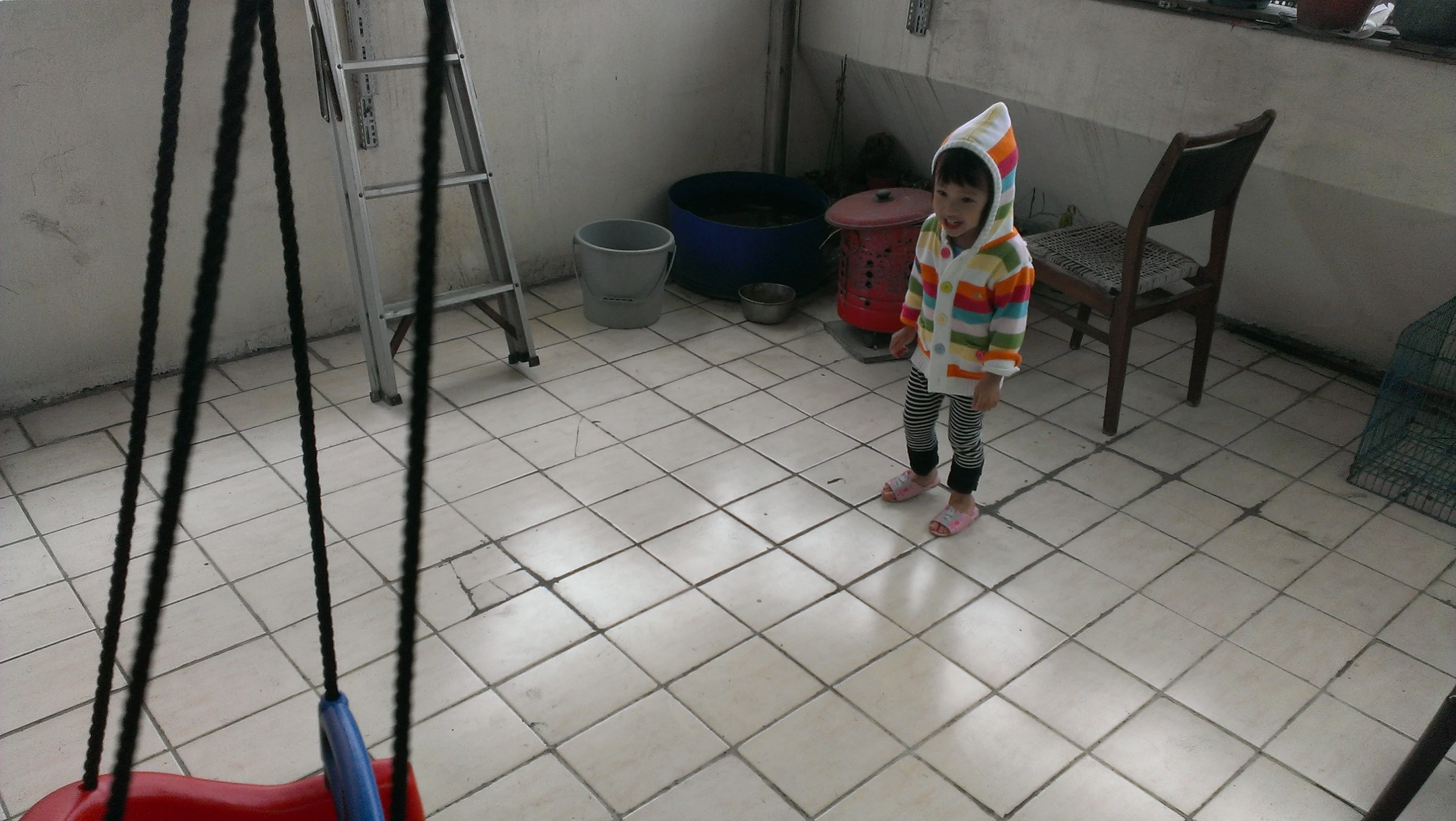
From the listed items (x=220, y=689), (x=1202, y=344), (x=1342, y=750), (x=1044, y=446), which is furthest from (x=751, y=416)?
(x=1342, y=750)

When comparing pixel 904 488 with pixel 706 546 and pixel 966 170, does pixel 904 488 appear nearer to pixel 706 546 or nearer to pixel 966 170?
pixel 706 546

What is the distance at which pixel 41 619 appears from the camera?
241 cm

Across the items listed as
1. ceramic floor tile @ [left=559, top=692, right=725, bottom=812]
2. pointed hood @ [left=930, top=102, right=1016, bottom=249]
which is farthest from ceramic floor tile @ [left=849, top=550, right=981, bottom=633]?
pointed hood @ [left=930, top=102, right=1016, bottom=249]

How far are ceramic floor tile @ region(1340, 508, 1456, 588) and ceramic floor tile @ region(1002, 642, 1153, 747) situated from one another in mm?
943

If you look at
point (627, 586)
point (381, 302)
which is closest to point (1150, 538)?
point (627, 586)

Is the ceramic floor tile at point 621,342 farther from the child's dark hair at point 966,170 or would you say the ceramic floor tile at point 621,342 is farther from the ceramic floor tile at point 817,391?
the child's dark hair at point 966,170

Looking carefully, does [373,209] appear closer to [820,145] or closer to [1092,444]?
[820,145]

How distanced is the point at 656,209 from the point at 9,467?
2.55 meters

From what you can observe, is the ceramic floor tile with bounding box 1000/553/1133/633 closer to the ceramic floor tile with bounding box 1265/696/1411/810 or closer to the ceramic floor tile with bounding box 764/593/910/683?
the ceramic floor tile with bounding box 764/593/910/683

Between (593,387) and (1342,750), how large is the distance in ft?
7.70

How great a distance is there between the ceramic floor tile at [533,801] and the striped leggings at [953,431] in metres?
1.30

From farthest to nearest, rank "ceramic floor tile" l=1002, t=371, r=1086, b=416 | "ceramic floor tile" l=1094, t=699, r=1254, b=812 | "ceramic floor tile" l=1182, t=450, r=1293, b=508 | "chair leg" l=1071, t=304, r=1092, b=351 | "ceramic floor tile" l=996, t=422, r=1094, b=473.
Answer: "chair leg" l=1071, t=304, r=1092, b=351
"ceramic floor tile" l=1002, t=371, r=1086, b=416
"ceramic floor tile" l=996, t=422, r=1094, b=473
"ceramic floor tile" l=1182, t=450, r=1293, b=508
"ceramic floor tile" l=1094, t=699, r=1254, b=812

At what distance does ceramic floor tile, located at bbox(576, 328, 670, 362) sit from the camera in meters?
3.77

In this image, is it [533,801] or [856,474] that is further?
[856,474]
